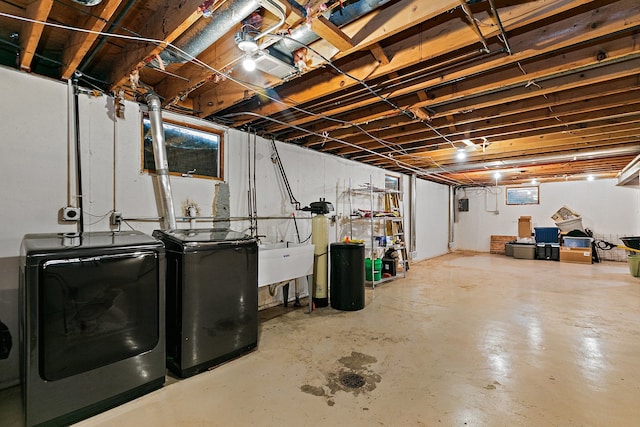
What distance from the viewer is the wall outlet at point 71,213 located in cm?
249

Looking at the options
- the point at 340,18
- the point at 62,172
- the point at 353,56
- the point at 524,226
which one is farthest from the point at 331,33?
the point at 524,226

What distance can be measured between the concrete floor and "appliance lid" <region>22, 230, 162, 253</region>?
1100 millimetres

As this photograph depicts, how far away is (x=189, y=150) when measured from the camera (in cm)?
346

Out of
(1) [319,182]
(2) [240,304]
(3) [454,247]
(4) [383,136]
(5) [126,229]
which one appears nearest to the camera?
(2) [240,304]

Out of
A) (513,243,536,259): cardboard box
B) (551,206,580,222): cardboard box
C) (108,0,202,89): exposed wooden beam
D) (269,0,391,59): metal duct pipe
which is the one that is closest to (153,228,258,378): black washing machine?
(108,0,202,89): exposed wooden beam

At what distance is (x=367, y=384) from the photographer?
229 cm

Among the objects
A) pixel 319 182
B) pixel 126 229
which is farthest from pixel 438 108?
pixel 126 229

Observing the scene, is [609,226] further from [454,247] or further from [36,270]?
[36,270]

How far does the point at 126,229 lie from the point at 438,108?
3.61 meters

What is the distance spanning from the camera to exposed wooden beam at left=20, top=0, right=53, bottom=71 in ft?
5.65

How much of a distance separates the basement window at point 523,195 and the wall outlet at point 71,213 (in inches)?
433

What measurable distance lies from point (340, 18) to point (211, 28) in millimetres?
848

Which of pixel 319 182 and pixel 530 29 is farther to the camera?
pixel 319 182

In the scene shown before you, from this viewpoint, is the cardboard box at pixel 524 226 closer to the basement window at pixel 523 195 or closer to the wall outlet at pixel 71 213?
the basement window at pixel 523 195
